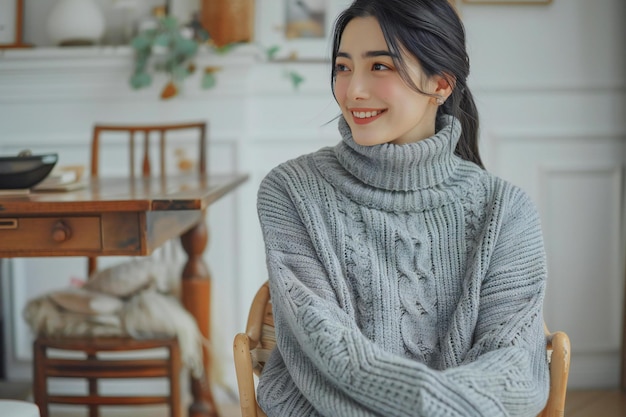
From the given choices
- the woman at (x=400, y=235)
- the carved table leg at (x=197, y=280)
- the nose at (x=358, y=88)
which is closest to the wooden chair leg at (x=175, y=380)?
the carved table leg at (x=197, y=280)

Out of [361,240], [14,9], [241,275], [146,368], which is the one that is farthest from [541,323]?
[14,9]

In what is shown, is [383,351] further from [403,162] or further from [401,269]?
[403,162]

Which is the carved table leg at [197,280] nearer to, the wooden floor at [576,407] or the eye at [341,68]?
the wooden floor at [576,407]

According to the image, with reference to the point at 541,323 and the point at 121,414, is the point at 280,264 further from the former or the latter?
the point at 121,414

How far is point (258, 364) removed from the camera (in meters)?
1.35

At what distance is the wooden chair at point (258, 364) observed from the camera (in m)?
1.17

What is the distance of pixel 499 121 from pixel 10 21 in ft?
5.72

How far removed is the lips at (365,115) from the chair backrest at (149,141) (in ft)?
4.35

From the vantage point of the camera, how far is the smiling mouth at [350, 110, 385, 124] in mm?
1234

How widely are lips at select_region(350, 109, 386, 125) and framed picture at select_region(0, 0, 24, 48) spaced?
1910mm

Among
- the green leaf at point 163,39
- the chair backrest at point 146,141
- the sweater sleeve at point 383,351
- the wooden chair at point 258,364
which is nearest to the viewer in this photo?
the sweater sleeve at point 383,351

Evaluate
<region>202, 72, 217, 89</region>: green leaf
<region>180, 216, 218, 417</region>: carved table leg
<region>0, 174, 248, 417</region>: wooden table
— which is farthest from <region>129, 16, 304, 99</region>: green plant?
<region>0, 174, 248, 417</region>: wooden table

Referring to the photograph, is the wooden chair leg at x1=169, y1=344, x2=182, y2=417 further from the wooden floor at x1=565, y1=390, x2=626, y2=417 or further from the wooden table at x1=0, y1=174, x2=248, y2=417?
the wooden floor at x1=565, y1=390, x2=626, y2=417

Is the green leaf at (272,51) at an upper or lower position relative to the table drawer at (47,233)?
upper
